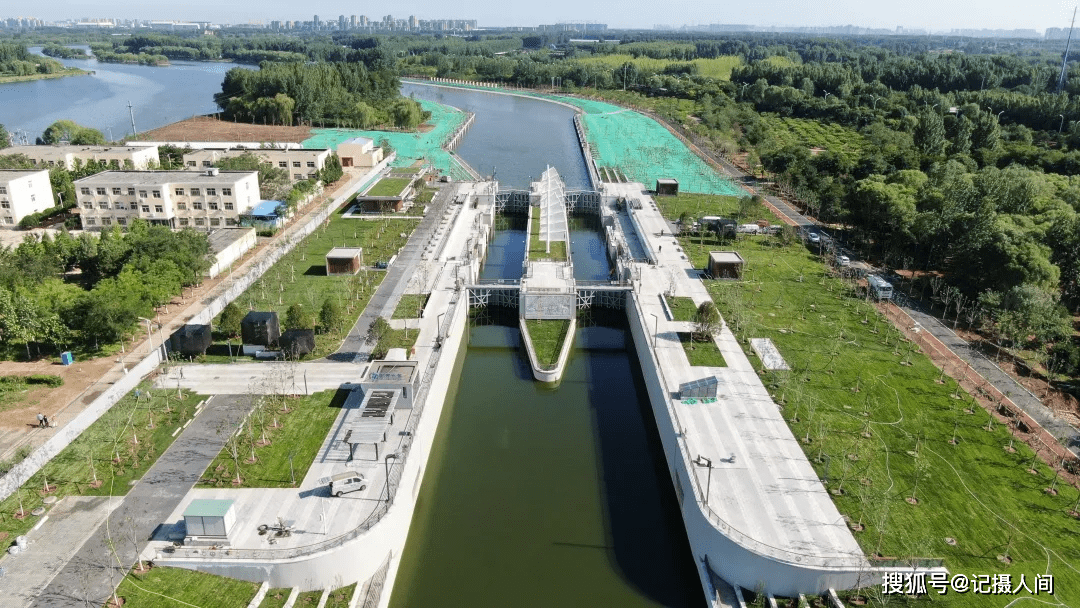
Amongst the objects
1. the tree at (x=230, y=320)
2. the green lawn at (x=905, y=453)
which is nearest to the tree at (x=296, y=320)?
the tree at (x=230, y=320)

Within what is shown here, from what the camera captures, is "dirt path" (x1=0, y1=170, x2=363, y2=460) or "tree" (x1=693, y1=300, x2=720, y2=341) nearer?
"dirt path" (x1=0, y1=170, x2=363, y2=460)

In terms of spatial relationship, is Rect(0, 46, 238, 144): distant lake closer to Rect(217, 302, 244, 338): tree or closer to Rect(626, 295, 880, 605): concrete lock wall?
Rect(217, 302, 244, 338): tree

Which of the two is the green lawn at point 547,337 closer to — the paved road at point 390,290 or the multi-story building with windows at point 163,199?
the paved road at point 390,290

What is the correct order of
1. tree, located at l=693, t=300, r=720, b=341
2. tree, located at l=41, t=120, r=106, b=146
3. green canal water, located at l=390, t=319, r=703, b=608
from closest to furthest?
1. green canal water, located at l=390, t=319, r=703, b=608
2. tree, located at l=693, t=300, r=720, b=341
3. tree, located at l=41, t=120, r=106, b=146

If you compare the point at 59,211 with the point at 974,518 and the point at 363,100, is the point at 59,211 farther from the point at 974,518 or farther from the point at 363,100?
the point at 974,518

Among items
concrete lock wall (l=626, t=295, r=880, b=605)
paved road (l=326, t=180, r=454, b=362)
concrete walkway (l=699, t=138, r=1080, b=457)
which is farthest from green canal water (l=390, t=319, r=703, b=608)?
concrete walkway (l=699, t=138, r=1080, b=457)

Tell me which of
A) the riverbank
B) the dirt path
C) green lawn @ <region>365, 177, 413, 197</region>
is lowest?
the dirt path

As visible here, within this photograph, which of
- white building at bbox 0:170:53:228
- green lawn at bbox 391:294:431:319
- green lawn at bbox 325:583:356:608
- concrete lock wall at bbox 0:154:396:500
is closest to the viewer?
green lawn at bbox 325:583:356:608
